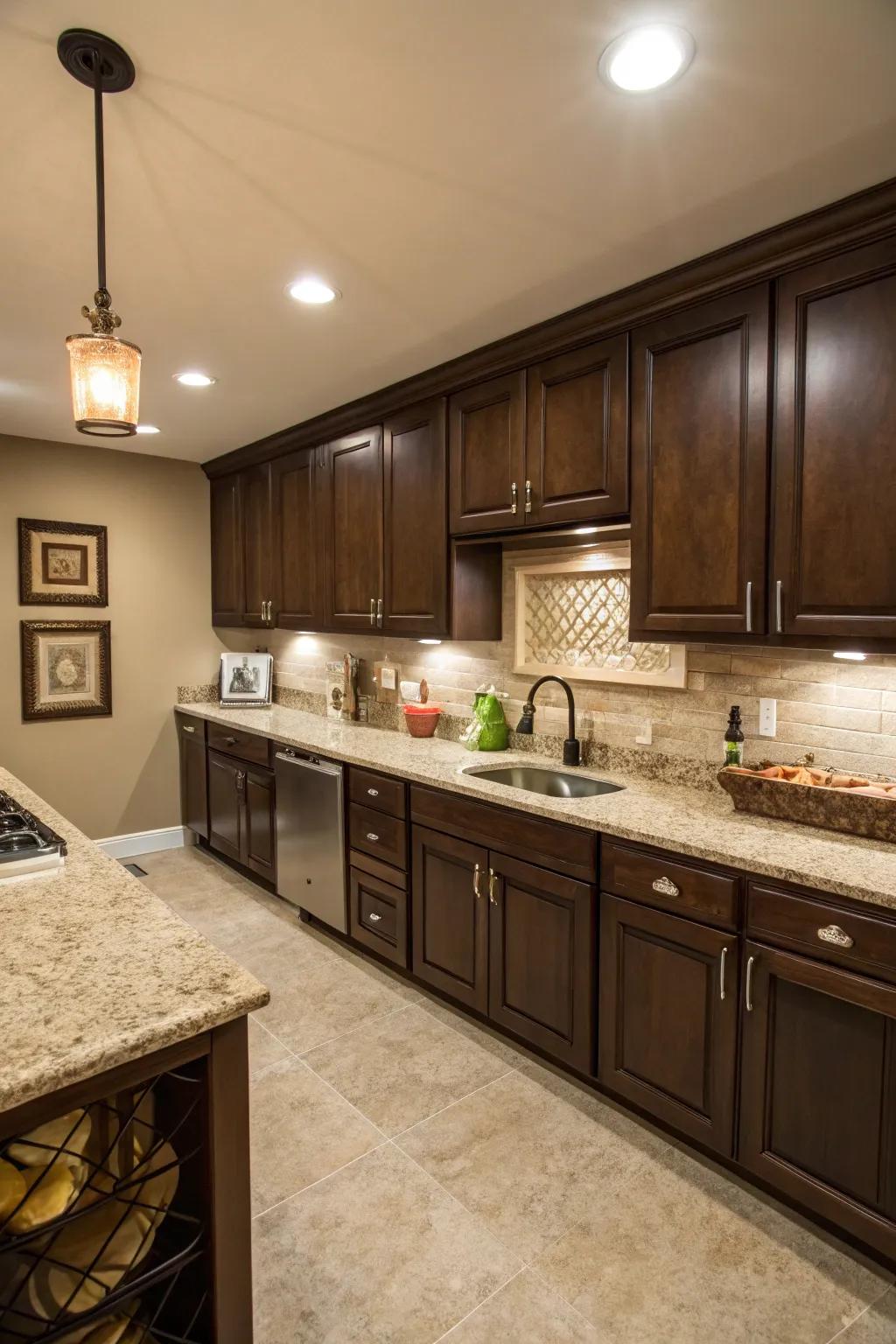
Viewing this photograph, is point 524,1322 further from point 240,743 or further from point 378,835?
point 240,743

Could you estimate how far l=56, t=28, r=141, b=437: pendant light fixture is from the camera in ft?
4.58

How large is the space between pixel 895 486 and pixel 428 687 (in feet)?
7.72

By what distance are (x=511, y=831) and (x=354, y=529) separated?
70.4 inches

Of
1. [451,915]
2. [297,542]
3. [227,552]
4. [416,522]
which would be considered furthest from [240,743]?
[451,915]

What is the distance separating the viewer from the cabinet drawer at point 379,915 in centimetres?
307

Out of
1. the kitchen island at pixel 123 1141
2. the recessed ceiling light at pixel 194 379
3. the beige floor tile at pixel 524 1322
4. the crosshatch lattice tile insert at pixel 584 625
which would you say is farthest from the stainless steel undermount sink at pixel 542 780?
the recessed ceiling light at pixel 194 379

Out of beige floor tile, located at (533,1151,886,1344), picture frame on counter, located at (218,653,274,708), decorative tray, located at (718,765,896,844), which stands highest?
picture frame on counter, located at (218,653,274,708)

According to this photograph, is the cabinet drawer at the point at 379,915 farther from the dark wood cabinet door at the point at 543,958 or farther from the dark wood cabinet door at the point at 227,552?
the dark wood cabinet door at the point at 227,552

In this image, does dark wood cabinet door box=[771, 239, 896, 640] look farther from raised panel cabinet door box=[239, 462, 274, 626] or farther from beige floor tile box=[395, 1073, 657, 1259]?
raised panel cabinet door box=[239, 462, 274, 626]

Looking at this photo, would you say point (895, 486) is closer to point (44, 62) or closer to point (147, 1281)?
point (44, 62)

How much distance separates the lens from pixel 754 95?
1.44m

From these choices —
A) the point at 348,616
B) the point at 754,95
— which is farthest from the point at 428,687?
the point at 754,95

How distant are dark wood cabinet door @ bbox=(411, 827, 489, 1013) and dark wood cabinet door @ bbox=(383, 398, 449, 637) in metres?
0.91

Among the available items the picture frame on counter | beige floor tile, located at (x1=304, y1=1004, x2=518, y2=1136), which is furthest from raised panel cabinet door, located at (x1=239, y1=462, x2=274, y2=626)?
beige floor tile, located at (x1=304, y1=1004, x2=518, y2=1136)
